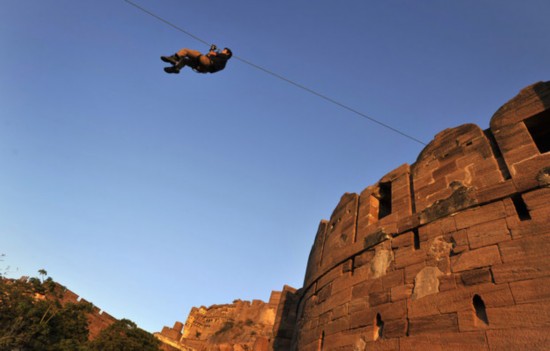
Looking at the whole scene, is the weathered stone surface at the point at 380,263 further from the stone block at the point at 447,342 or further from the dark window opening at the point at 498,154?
the dark window opening at the point at 498,154

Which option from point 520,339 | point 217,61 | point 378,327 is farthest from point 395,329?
point 217,61

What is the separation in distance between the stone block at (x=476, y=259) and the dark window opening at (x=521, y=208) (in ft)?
1.78

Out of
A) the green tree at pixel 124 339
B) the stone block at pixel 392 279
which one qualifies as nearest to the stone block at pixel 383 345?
the stone block at pixel 392 279

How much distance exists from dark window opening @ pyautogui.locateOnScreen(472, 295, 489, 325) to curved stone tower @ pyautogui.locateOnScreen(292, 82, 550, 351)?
12 millimetres

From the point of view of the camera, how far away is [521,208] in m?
4.40

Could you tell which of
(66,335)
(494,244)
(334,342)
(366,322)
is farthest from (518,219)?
(66,335)

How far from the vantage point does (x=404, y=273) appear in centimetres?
507

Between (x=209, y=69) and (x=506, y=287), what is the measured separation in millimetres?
5730

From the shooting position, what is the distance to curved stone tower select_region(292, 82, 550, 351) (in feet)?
12.5

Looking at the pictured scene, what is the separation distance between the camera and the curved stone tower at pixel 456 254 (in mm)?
3799

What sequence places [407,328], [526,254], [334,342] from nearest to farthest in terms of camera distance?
[526,254]
[407,328]
[334,342]

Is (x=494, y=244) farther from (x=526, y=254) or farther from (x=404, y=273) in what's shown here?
(x=404, y=273)

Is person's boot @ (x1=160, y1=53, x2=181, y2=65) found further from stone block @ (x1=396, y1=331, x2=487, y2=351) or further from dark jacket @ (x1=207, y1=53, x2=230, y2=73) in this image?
stone block @ (x1=396, y1=331, x2=487, y2=351)

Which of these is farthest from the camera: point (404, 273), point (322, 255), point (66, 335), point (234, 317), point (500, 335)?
point (234, 317)
